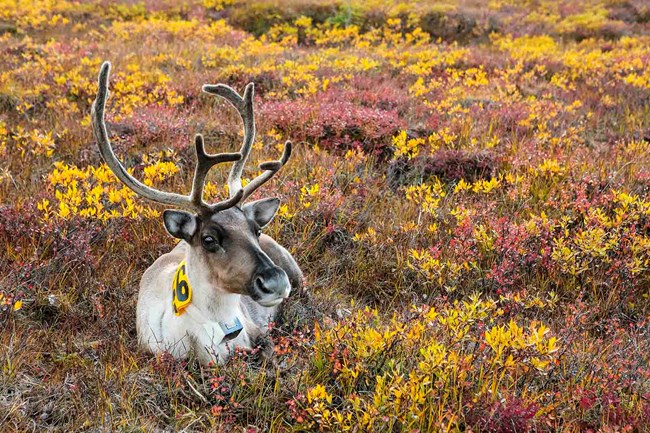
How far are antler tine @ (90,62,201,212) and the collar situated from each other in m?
0.52

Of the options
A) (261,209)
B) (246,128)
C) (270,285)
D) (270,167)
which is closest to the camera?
(270,285)

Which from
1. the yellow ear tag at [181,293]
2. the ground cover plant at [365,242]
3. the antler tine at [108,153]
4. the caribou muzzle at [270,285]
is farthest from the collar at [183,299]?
the caribou muzzle at [270,285]

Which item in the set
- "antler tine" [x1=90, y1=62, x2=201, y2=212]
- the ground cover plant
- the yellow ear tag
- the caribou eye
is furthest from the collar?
"antler tine" [x1=90, y1=62, x2=201, y2=212]

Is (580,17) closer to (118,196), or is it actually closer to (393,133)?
(393,133)

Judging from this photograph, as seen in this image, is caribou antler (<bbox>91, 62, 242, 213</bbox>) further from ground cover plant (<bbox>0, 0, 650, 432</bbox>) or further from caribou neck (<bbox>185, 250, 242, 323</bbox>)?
ground cover plant (<bbox>0, 0, 650, 432</bbox>)

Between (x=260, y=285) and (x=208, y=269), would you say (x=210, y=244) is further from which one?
(x=260, y=285)

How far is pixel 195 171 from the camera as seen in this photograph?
3.94 m

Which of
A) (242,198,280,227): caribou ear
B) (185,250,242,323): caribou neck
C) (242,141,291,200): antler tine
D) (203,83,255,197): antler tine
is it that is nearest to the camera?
(185,250,242,323): caribou neck

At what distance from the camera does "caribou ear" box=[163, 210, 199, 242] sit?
3808 mm

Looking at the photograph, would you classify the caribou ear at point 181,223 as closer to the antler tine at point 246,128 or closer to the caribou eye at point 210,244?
the caribou eye at point 210,244

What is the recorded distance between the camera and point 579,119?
9812 mm

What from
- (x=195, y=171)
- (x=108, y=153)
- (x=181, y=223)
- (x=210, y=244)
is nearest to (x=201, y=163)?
(x=195, y=171)

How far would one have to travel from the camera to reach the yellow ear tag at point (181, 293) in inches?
160

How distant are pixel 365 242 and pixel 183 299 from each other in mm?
2285
